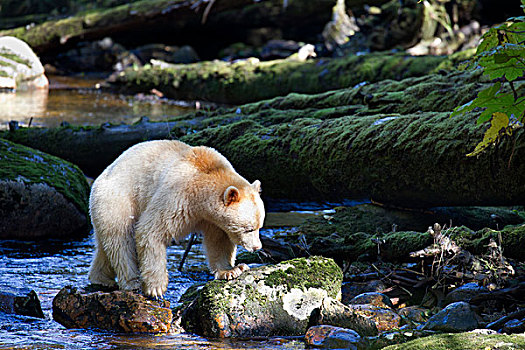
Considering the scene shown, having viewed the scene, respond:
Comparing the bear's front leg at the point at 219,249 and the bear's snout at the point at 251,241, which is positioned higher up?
the bear's snout at the point at 251,241

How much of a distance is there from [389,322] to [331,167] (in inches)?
110

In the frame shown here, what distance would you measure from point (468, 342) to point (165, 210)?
2.65 metres

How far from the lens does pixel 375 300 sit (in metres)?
5.52

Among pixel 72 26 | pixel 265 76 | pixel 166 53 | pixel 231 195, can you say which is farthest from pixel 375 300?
pixel 166 53

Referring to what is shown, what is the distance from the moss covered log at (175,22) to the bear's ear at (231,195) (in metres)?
17.7

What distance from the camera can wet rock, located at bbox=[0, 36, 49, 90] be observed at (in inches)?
821

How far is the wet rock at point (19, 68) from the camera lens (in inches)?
821

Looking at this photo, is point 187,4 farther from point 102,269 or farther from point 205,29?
point 102,269

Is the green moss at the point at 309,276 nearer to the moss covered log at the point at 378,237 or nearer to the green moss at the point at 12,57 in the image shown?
the moss covered log at the point at 378,237

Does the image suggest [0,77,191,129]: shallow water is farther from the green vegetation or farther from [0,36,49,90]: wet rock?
the green vegetation

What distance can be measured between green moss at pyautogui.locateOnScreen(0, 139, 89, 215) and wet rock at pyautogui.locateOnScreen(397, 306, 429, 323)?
5076 millimetres

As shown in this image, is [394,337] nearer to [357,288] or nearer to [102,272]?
[357,288]

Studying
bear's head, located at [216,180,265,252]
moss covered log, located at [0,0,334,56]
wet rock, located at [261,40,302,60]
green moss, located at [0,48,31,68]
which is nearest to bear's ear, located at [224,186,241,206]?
bear's head, located at [216,180,265,252]

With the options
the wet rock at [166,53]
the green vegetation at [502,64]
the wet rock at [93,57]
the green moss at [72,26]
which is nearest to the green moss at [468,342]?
the green vegetation at [502,64]
